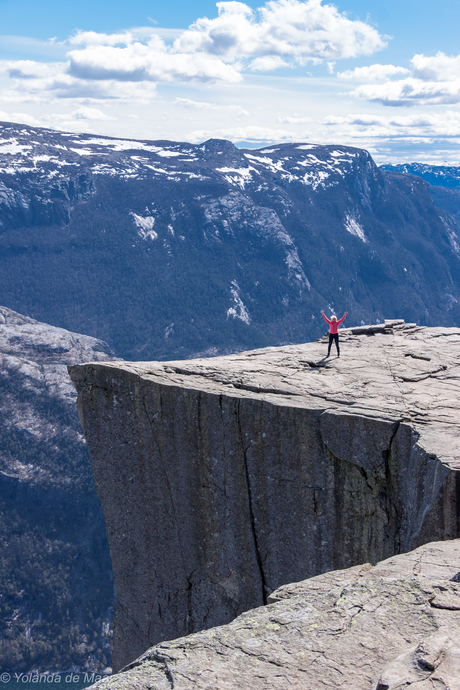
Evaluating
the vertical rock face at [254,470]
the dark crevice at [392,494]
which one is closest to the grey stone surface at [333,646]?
the vertical rock face at [254,470]

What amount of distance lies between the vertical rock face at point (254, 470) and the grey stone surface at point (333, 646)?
4.93 metres

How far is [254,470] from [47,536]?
170551 mm

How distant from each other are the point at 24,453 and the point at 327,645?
188 meters

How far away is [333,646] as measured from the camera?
759 centimetres

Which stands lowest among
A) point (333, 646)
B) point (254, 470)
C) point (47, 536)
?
point (47, 536)

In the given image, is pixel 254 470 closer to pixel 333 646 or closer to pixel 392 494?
pixel 392 494

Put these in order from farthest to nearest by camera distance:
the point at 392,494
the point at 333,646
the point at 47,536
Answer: the point at 47,536, the point at 392,494, the point at 333,646

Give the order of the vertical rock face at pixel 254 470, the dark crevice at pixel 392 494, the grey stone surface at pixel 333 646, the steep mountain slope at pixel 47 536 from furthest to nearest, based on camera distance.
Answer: the steep mountain slope at pixel 47 536
the vertical rock face at pixel 254 470
the dark crevice at pixel 392 494
the grey stone surface at pixel 333 646

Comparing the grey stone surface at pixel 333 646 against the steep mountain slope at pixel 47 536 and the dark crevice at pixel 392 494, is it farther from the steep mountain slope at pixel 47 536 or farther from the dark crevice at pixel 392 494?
the steep mountain slope at pixel 47 536

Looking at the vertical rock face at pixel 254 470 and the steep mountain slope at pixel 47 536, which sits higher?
the vertical rock face at pixel 254 470

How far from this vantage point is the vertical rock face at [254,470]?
49.9 ft

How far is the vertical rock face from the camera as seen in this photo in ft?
49.9

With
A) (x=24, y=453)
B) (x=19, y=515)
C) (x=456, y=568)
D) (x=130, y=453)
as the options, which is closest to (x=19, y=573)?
(x=19, y=515)

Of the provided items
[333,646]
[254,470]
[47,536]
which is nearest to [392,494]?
[254,470]
